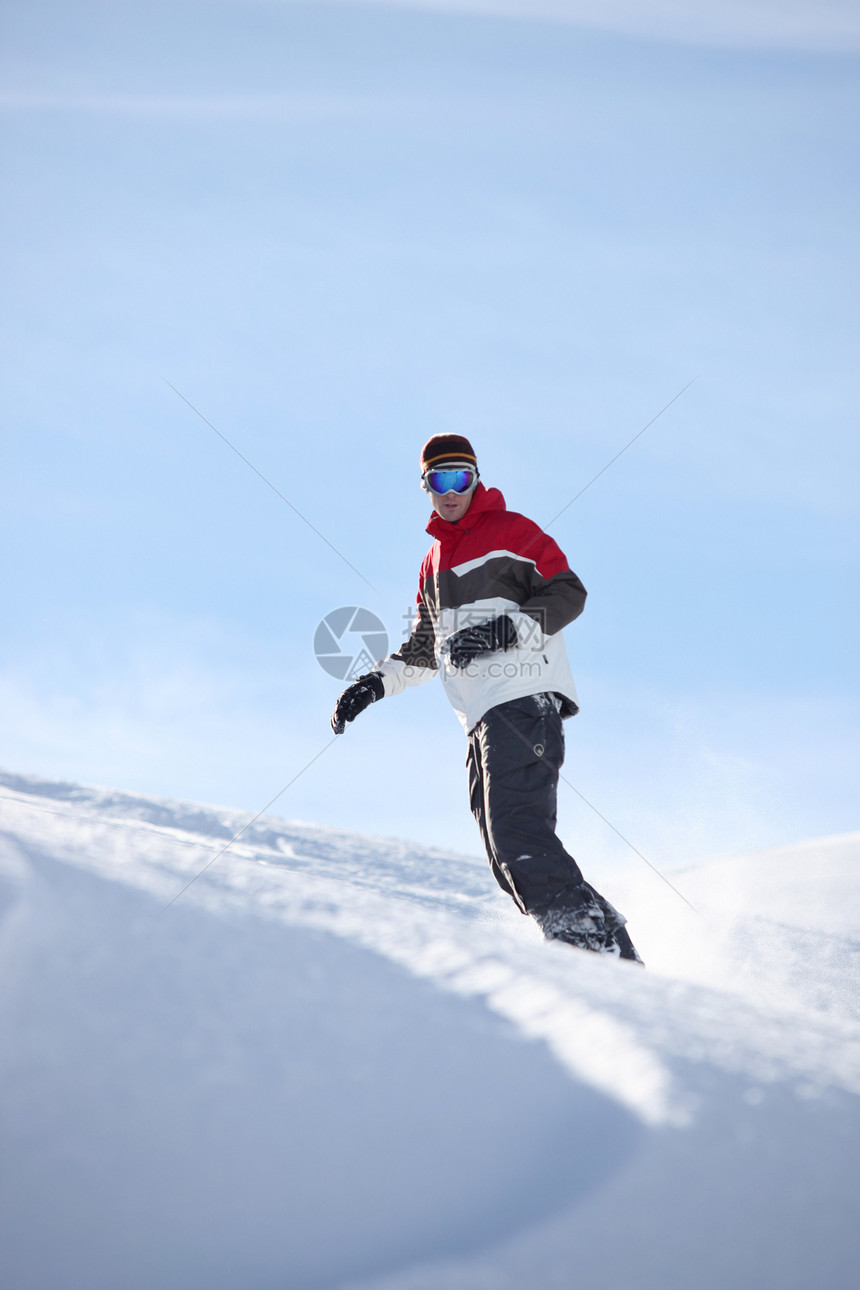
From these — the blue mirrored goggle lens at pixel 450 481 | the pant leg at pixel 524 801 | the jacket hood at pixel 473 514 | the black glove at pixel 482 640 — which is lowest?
the pant leg at pixel 524 801

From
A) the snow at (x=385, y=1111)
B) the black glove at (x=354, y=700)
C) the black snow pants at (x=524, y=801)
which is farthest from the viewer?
the black glove at (x=354, y=700)

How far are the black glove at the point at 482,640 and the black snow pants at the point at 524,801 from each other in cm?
18

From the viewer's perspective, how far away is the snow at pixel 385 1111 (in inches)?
22.5

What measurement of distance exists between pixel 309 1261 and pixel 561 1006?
30cm

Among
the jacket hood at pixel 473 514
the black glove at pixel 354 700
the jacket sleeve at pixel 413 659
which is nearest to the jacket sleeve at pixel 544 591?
the jacket hood at pixel 473 514

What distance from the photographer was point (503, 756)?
7.95 feet

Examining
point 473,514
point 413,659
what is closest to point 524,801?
point 413,659

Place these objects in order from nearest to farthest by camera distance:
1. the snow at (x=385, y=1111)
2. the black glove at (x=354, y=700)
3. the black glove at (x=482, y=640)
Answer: the snow at (x=385, y=1111)
the black glove at (x=482, y=640)
the black glove at (x=354, y=700)

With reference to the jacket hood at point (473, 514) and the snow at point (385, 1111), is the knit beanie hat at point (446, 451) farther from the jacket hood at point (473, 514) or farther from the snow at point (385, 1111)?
the snow at point (385, 1111)

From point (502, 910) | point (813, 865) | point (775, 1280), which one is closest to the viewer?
point (775, 1280)

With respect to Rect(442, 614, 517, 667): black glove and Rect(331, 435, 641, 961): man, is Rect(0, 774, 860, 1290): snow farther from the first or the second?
Rect(442, 614, 517, 667): black glove

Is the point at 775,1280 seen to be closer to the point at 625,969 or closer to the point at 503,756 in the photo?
the point at 625,969

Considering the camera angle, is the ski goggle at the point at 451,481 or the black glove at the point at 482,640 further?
the ski goggle at the point at 451,481

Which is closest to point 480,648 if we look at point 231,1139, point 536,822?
point 536,822
